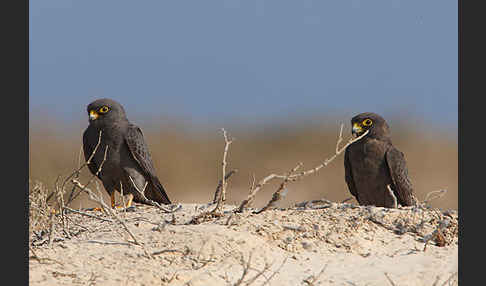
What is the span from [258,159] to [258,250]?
46.0 feet

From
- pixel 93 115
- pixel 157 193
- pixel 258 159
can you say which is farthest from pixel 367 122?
pixel 258 159

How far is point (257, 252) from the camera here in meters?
4.81

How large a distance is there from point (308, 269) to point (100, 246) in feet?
4.68

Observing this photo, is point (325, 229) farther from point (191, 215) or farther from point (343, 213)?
point (191, 215)

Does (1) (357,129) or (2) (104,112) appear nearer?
(2) (104,112)

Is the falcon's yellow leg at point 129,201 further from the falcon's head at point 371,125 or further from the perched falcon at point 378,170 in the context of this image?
the falcon's head at point 371,125

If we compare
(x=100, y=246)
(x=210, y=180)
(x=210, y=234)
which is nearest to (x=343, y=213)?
(x=210, y=234)

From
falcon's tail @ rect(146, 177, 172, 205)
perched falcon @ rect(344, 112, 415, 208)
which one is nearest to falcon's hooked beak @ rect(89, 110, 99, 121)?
falcon's tail @ rect(146, 177, 172, 205)

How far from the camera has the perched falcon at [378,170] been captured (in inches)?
307

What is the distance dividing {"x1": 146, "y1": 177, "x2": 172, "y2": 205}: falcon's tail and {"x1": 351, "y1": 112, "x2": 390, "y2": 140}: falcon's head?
2312mm

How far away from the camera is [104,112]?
26.0 ft

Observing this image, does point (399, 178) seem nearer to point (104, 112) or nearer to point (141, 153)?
point (141, 153)

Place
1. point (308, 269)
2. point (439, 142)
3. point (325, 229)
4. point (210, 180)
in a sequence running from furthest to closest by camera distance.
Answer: point (439, 142) → point (210, 180) → point (325, 229) → point (308, 269)

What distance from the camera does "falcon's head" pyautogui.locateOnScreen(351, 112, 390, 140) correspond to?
8078mm
